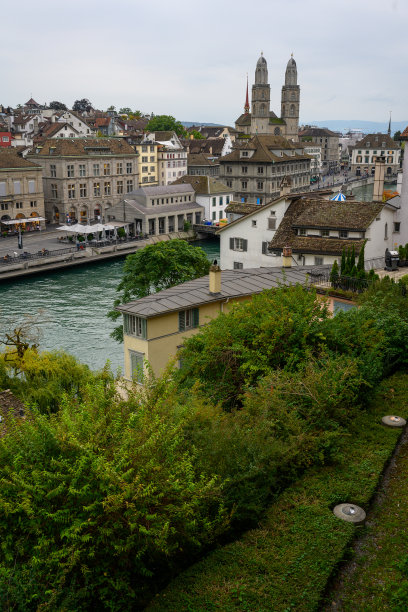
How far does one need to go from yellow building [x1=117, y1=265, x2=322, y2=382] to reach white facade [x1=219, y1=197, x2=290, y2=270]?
13.8 metres

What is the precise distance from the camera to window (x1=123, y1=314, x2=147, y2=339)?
22.8 metres

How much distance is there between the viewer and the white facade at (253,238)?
3859cm

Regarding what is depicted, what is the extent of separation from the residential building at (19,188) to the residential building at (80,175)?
9.26 feet

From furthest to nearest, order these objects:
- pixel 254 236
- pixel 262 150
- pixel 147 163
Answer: pixel 147 163 < pixel 262 150 < pixel 254 236

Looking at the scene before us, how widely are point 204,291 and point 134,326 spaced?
11.4 feet

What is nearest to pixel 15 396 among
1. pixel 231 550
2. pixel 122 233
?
pixel 231 550

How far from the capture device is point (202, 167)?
102125 millimetres

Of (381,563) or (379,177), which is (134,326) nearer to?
(381,563)

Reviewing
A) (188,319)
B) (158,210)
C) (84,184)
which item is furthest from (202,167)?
(188,319)

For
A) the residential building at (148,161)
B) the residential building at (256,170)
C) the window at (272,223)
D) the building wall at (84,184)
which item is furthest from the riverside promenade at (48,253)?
the residential building at (256,170)

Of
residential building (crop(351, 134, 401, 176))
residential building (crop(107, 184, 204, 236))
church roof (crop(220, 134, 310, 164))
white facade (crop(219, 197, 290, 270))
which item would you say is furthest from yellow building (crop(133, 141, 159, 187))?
residential building (crop(351, 134, 401, 176))

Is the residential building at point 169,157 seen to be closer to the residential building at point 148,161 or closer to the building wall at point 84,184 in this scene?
the residential building at point 148,161

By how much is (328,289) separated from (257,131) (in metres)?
123

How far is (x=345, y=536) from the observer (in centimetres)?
965
